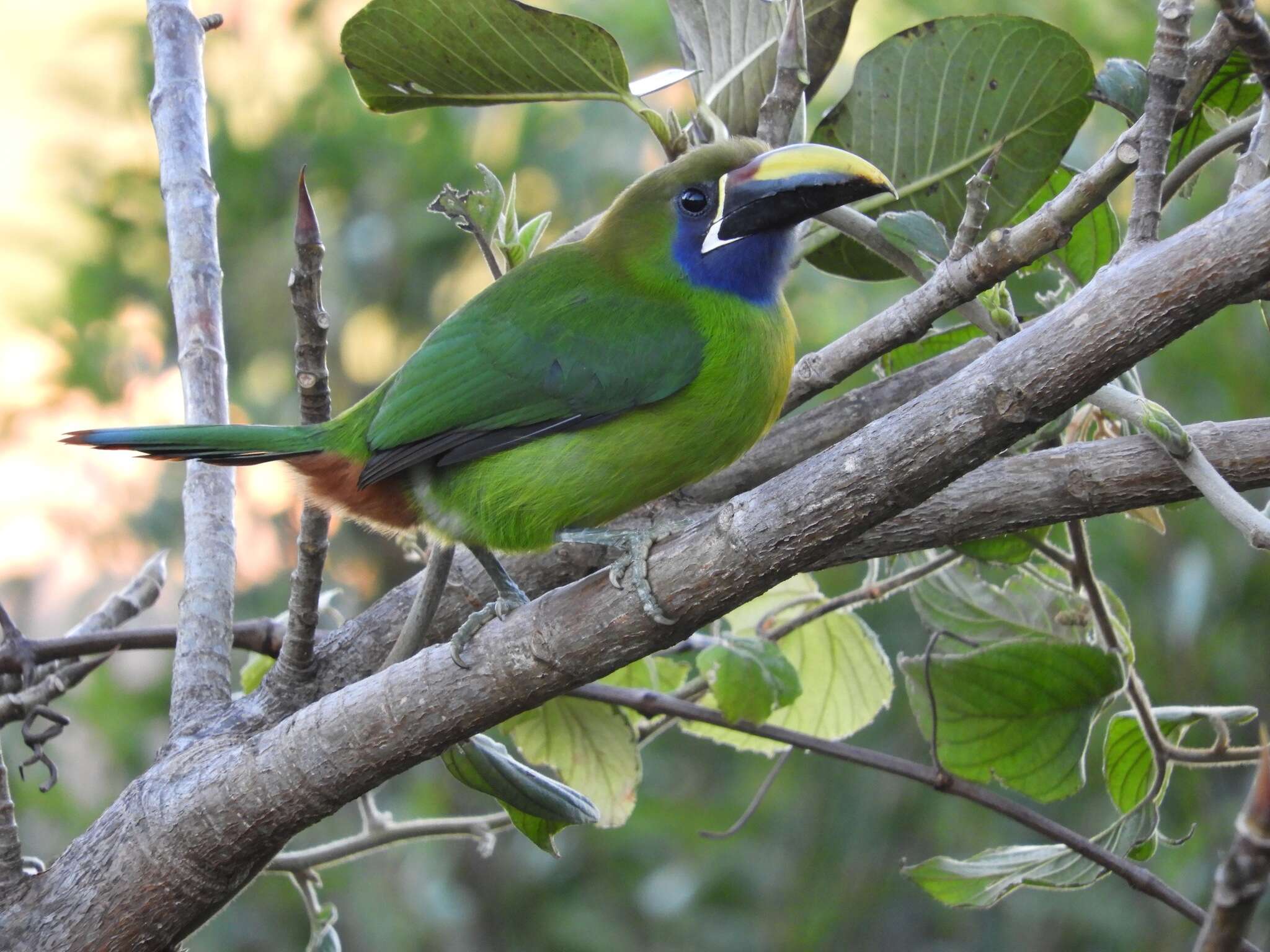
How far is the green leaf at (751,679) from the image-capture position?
5.90ft

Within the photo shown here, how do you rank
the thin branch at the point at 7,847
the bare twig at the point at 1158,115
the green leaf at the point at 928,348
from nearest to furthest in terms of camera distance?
the bare twig at the point at 1158,115 < the thin branch at the point at 7,847 < the green leaf at the point at 928,348

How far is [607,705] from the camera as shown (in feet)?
6.44

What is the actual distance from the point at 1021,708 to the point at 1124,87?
837 mm

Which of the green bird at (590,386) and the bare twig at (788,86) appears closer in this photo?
the bare twig at (788,86)

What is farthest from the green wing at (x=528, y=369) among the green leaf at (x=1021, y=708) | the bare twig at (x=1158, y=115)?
the bare twig at (x=1158, y=115)

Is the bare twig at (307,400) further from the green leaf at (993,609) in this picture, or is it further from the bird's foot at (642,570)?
the green leaf at (993,609)

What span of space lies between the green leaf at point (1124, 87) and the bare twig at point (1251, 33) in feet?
1.20

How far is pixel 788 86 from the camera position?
5.60 ft

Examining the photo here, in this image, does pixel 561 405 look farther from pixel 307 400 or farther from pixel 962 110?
pixel 962 110

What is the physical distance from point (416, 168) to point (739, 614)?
3.13 meters

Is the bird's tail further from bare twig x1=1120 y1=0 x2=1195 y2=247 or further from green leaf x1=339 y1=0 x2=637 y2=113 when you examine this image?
bare twig x1=1120 y1=0 x2=1195 y2=247

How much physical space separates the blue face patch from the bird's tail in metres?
0.63

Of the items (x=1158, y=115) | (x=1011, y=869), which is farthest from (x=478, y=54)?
(x=1011, y=869)

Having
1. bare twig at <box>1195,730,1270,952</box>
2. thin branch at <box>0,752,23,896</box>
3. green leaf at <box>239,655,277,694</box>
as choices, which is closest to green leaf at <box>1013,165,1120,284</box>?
bare twig at <box>1195,730,1270,952</box>
